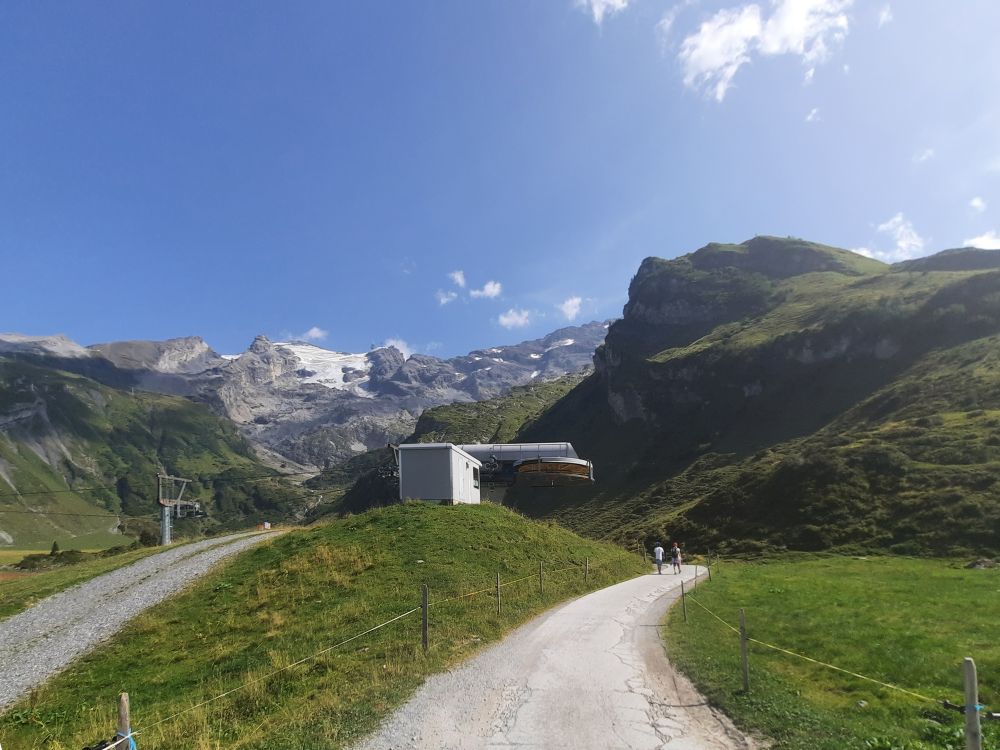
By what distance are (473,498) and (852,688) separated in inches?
1619

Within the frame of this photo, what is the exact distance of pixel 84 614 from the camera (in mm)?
30766

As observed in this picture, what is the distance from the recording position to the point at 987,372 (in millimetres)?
89812

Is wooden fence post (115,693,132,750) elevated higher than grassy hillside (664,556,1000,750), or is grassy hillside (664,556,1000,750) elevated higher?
wooden fence post (115,693,132,750)

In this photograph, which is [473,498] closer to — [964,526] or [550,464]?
[550,464]

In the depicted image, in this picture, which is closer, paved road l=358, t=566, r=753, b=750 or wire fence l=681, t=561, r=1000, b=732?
wire fence l=681, t=561, r=1000, b=732

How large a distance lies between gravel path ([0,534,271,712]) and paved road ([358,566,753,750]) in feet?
59.2

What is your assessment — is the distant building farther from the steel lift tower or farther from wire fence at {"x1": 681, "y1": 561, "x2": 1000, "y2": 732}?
the steel lift tower

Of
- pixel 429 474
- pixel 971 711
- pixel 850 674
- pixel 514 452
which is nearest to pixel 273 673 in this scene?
pixel 850 674

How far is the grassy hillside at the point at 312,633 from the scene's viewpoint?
534 inches

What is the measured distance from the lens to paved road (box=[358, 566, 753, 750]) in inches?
445

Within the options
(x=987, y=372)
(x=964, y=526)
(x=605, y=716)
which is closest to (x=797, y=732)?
(x=605, y=716)

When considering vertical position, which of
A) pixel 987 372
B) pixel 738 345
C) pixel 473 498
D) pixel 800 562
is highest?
pixel 738 345

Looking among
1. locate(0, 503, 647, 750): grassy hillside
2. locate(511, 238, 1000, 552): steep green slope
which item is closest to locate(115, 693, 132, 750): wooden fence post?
locate(0, 503, 647, 750): grassy hillside

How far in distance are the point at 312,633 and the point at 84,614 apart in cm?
1811
